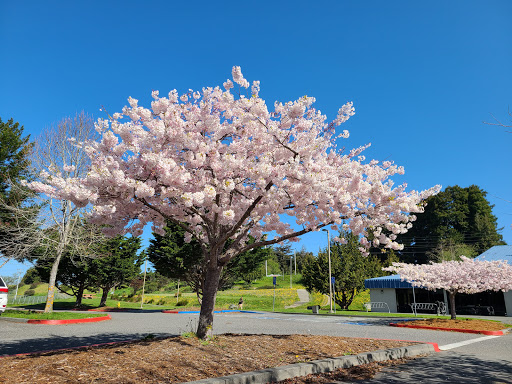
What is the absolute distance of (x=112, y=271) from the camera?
102 ft

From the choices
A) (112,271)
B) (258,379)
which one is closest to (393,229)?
(258,379)

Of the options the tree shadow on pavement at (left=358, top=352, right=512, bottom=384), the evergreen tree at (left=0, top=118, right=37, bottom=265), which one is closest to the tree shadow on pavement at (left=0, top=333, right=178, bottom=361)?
the tree shadow on pavement at (left=358, top=352, right=512, bottom=384)

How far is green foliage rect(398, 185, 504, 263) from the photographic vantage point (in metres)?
58.7

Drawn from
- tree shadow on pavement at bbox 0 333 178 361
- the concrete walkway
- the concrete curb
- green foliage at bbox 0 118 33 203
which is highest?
green foliage at bbox 0 118 33 203

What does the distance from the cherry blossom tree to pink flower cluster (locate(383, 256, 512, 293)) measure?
1210cm

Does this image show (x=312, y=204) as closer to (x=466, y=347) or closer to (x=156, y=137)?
(x=156, y=137)

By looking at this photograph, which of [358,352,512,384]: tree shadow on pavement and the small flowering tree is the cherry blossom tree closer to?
[358,352,512,384]: tree shadow on pavement

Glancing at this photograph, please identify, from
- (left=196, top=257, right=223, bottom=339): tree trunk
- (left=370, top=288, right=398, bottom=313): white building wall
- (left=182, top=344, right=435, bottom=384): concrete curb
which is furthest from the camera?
(left=370, top=288, right=398, bottom=313): white building wall

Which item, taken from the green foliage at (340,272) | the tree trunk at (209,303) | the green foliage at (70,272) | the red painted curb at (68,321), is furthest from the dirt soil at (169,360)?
the green foliage at (340,272)

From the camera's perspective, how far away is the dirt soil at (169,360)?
4742mm

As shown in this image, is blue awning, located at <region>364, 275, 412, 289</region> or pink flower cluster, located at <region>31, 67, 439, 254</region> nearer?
pink flower cluster, located at <region>31, 67, 439, 254</region>

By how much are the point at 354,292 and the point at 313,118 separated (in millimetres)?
31756

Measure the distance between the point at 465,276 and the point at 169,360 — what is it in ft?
57.3

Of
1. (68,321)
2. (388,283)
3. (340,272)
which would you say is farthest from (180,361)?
(388,283)
